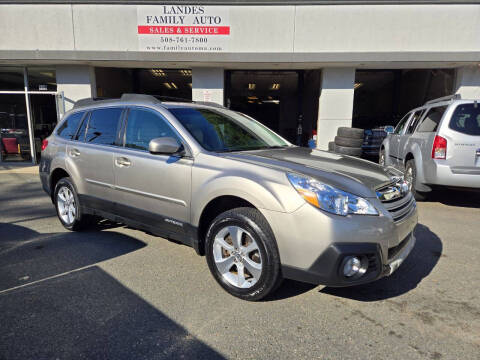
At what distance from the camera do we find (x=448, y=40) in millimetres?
9758

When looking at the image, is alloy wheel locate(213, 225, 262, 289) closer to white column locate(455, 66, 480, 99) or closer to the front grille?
the front grille

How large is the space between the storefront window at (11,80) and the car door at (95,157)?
30.9ft

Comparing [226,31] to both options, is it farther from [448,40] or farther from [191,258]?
[191,258]

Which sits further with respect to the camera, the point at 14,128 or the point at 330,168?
the point at 14,128

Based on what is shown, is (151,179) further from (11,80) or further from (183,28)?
(11,80)

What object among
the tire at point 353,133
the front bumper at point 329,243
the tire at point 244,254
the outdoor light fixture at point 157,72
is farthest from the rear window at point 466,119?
the outdoor light fixture at point 157,72

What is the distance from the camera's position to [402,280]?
3096mm

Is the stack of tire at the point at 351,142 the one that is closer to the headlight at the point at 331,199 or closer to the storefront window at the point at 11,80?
the headlight at the point at 331,199

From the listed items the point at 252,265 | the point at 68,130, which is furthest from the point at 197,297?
the point at 68,130

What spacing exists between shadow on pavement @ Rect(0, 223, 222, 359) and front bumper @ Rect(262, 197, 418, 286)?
2.86 ft

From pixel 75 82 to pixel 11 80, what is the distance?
2.68 metres

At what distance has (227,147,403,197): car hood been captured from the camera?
2552mm

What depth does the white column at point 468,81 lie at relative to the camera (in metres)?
10.2

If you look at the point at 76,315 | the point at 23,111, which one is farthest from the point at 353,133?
the point at 23,111
